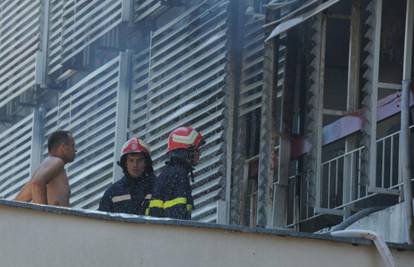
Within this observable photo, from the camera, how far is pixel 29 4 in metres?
20.5

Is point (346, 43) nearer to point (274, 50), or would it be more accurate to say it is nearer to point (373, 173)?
point (274, 50)

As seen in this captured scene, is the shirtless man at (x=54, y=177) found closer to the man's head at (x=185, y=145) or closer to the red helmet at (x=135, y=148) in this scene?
the red helmet at (x=135, y=148)

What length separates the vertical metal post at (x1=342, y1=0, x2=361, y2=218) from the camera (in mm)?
13008

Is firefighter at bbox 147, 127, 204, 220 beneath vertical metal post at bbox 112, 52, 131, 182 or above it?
beneath

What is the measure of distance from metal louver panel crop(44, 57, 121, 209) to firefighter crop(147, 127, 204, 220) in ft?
18.4

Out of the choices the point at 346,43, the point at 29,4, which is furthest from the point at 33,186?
the point at 29,4

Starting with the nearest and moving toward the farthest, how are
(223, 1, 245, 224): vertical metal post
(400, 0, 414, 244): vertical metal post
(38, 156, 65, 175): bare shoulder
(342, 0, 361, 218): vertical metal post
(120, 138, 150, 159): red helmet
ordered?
(400, 0, 414, 244): vertical metal post
(120, 138, 150, 159): red helmet
(38, 156, 65, 175): bare shoulder
(342, 0, 361, 218): vertical metal post
(223, 1, 245, 224): vertical metal post

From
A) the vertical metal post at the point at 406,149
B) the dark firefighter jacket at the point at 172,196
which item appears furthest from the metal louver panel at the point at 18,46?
the dark firefighter jacket at the point at 172,196

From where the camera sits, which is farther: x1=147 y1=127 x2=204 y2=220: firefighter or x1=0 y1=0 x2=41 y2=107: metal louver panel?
x1=0 y1=0 x2=41 y2=107: metal louver panel

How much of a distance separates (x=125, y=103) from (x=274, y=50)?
3193 mm

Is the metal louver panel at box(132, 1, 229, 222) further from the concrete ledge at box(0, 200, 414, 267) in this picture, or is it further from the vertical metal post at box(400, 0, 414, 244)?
the concrete ledge at box(0, 200, 414, 267)

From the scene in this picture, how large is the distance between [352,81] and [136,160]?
2.16 metres

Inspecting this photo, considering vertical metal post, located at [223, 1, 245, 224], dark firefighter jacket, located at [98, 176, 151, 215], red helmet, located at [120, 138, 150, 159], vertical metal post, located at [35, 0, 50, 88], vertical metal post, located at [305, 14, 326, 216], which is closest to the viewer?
dark firefighter jacket, located at [98, 176, 151, 215]

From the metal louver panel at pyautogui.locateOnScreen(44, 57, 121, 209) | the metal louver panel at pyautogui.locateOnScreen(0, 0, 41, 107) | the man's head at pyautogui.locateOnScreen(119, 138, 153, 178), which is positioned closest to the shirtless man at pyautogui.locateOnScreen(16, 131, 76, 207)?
the man's head at pyautogui.locateOnScreen(119, 138, 153, 178)
